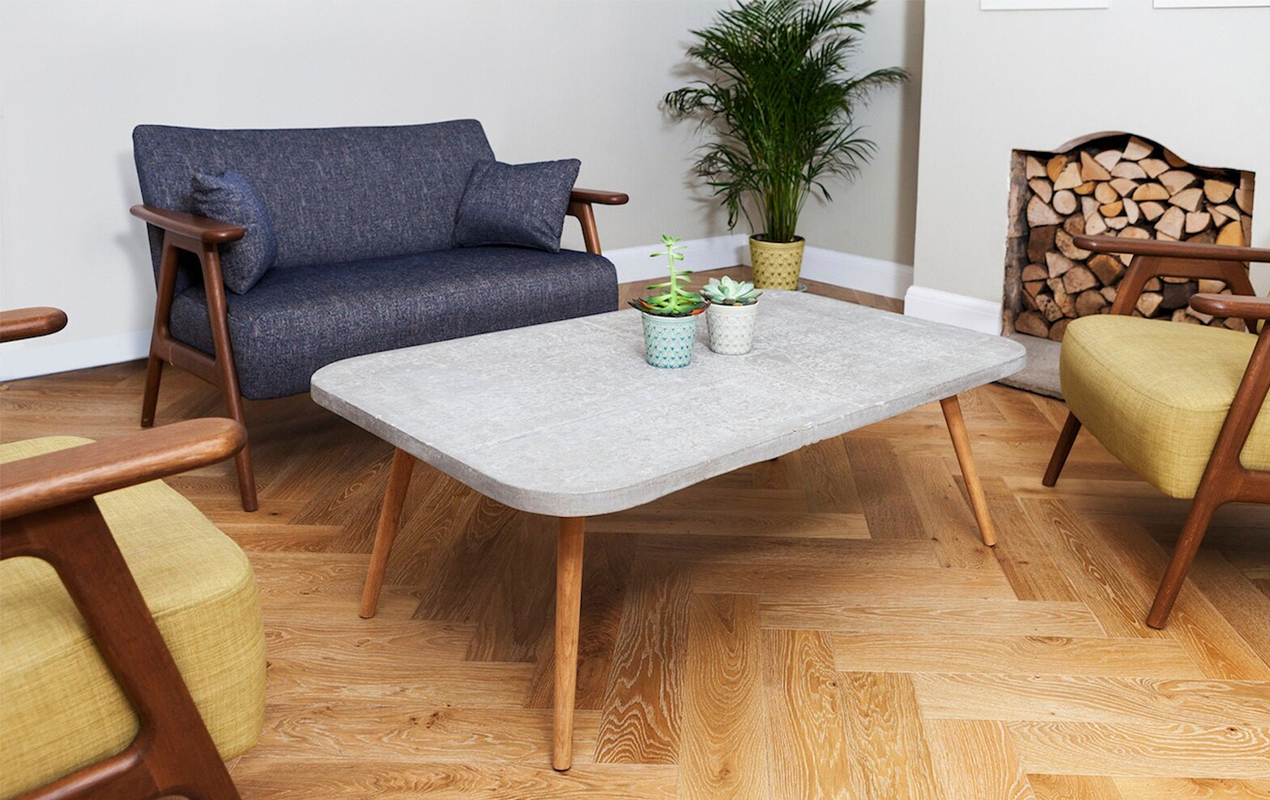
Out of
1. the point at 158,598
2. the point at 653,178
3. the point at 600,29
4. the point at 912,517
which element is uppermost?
the point at 600,29

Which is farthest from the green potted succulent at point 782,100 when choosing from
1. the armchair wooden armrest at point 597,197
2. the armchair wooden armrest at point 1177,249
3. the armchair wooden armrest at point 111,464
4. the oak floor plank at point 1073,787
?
the armchair wooden armrest at point 111,464

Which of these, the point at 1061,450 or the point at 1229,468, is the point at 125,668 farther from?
the point at 1061,450

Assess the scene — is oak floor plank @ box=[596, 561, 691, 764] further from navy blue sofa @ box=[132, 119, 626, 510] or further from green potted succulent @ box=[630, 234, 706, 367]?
navy blue sofa @ box=[132, 119, 626, 510]

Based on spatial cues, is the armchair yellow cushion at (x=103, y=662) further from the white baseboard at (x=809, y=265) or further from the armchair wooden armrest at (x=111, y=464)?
the white baseboard at (x=809, y=265)

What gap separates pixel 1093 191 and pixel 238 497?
8.68ft

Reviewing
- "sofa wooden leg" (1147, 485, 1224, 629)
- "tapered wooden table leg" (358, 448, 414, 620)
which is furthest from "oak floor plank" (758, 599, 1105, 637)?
"tapered wooden table leg" (358, 448, 414, 620)

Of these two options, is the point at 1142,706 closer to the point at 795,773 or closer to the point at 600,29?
the point at 795,773

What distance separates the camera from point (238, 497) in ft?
8.18

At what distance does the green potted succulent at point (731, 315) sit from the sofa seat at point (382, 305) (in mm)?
905

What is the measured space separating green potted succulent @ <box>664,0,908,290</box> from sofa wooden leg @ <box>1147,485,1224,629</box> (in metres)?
2.68

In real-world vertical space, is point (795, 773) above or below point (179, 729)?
below

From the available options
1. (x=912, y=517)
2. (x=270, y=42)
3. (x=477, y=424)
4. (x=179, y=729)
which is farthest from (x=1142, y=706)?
(x=270, y=42)

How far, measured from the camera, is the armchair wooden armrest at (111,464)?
0.92 m

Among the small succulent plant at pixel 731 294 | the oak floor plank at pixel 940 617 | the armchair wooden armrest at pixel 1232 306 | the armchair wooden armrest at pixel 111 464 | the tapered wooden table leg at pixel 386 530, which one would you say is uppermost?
the armchair wooden armrest at pixel 111 464
